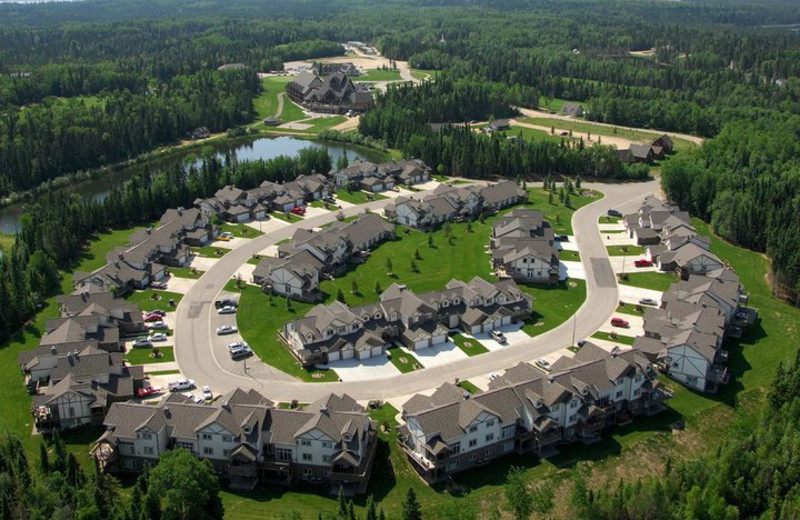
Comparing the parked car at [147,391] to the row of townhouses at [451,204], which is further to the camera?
the row of townhouses at [451,204]

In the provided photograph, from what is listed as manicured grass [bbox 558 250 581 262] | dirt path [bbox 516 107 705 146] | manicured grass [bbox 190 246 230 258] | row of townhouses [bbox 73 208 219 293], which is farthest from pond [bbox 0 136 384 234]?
manicured grass [bbox 558 250 581 262]

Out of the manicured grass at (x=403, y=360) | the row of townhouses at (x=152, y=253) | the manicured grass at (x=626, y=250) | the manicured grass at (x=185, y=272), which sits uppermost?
the row of townhouses at (x=152, y=253)

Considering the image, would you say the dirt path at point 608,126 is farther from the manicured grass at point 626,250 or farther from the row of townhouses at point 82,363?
the row of townhouses at point 82,363

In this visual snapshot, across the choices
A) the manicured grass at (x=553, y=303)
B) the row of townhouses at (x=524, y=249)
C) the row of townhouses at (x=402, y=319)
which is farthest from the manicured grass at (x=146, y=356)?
the row of townhouses at (x=524, y=249)

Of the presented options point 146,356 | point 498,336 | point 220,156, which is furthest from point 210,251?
point 220,156

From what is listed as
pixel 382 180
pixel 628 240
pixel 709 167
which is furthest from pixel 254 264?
pixel 709 167

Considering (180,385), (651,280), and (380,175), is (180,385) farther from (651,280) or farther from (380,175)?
(380,175)

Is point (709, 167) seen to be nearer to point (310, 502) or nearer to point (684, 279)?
point (684, 279)
